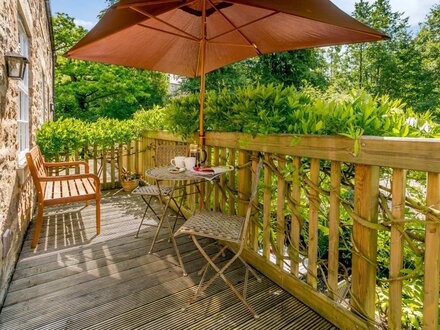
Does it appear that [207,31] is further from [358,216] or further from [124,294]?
[124,294]

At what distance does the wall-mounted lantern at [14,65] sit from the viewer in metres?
2.35

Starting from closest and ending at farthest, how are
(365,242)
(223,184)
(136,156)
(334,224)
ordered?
(365,242), (334,224), (223,184), (136,156)

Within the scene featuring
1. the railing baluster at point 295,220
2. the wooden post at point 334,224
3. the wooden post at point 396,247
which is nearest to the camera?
the wooden post at point 396,247

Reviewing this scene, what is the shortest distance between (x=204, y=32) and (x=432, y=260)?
2.47 meters

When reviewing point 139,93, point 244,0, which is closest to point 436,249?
point 244,0

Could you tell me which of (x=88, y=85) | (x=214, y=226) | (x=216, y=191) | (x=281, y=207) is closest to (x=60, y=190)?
(x=216, y=191)

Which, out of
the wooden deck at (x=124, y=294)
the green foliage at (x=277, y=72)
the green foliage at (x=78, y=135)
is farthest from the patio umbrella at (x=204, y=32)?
the green foliage at (x=277, y=72)

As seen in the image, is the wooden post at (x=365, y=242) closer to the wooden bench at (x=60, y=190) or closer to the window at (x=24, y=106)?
the wooden bench at (x=60, y=190)

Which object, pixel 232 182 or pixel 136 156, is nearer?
pixel 232 182

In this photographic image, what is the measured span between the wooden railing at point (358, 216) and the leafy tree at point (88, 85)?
12918mm

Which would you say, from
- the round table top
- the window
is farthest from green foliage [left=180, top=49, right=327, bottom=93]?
the round table top

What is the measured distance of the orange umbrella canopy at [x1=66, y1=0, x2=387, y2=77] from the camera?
65.5 inches

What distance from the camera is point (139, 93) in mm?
15555

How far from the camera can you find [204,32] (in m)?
2.69
